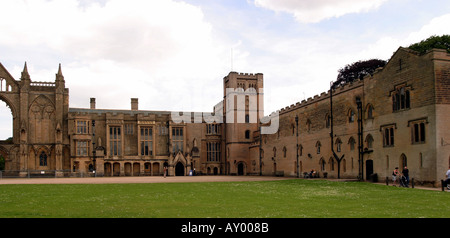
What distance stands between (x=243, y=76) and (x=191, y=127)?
1103 centimetres

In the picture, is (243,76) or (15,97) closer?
(15,97)

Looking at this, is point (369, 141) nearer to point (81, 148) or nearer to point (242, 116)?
point (242, 116)

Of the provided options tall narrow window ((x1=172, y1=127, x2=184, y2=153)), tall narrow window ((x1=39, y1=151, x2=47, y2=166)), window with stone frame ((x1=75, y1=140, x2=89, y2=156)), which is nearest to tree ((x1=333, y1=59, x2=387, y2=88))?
tall narrow window ((x1=172, y1=127, x2=184, y2=153))

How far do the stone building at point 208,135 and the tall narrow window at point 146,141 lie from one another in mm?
144

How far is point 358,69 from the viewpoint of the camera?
57.1 metres

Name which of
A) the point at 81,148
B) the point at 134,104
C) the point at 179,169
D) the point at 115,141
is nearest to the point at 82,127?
the point at 81,148

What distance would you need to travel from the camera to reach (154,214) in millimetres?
13109

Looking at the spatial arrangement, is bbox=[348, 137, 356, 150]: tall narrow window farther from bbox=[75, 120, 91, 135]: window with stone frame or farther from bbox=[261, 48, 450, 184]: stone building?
bbox=[75, 120, 91, 135]: window with stone frame

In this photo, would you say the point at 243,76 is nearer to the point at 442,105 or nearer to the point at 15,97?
the point at 15,97

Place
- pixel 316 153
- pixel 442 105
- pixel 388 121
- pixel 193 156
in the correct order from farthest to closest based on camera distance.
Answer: pixel 193 156 < pixel 316 153 < pixel 388 121 < pixel 442 105

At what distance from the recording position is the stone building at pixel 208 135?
37.0 metres

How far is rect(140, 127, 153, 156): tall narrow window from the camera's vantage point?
63.0 meters

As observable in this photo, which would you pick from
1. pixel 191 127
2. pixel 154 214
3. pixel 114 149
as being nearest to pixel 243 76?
pixel 191 127
